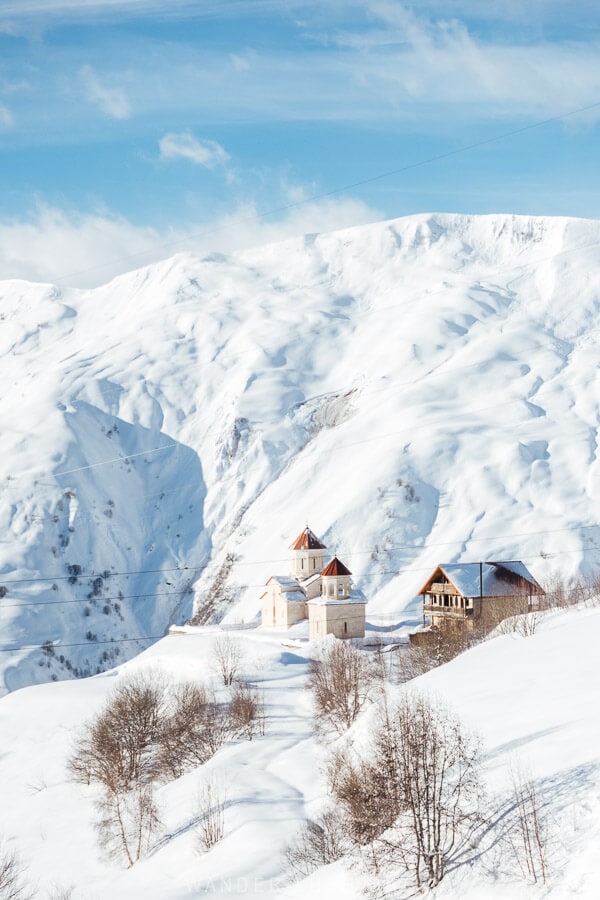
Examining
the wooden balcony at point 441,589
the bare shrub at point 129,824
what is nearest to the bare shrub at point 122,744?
the bare shrub at point 129,824

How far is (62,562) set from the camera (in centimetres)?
17088

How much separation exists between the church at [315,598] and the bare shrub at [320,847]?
49.8 meters

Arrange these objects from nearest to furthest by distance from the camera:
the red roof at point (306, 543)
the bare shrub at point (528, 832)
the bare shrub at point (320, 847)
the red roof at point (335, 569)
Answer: the bare shrub at point (528, 832), the bare shrub at point (320, 847), the red roof at point (335, 569), the red roof at point (306, 543)

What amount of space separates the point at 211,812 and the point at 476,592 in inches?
1724

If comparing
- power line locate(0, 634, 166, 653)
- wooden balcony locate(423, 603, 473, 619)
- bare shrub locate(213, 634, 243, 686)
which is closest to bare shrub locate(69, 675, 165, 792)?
bare shrub locate(213, 634, 243, 686)

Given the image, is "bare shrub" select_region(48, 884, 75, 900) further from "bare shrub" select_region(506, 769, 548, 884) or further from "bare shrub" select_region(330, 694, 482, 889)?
"bare shrub" select_region(506, 769, 548, 884)

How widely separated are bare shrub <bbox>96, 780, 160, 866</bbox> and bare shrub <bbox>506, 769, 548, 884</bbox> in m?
19.1

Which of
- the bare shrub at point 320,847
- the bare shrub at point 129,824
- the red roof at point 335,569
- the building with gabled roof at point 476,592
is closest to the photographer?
the bare shrub at point 320,847

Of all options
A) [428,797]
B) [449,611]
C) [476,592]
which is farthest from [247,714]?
[449,611]

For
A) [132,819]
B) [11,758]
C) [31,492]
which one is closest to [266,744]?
[132,819]

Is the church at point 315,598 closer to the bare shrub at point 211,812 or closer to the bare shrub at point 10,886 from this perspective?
the bare shrub at point 211,812

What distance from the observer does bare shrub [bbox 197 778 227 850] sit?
3409 cm

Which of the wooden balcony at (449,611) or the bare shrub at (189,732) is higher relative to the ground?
the wooden balcony at (449,611)

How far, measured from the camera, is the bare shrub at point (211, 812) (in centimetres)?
3409
